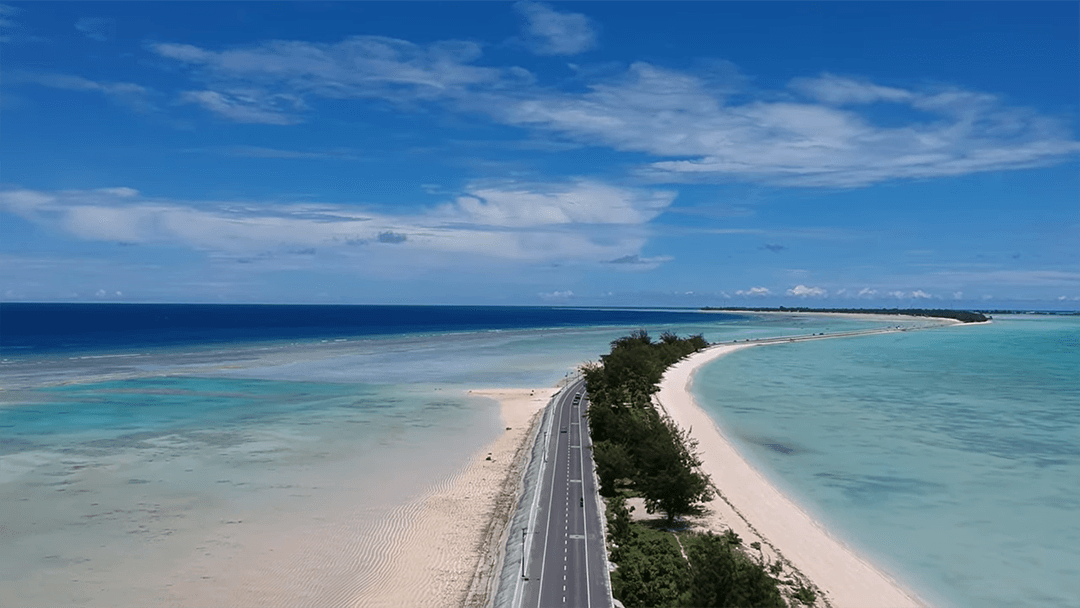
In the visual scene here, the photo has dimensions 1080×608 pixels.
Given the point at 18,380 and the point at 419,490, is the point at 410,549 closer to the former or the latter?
the point at 419,490

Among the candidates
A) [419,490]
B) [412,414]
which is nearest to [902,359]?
[412,414]

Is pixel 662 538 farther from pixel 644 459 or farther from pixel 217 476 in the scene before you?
pixel 217 476

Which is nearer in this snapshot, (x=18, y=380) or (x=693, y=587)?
(x=693, y=587)

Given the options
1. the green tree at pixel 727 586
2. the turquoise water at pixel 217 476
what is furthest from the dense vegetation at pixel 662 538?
the turquoise water at pixel 217 476

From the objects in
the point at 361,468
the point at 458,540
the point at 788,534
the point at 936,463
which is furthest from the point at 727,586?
the point at 936,463

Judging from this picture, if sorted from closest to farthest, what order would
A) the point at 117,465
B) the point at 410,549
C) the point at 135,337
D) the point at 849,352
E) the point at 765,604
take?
the point at 765,604 → the point at 410,549 → the point at 117,465 → the point at 849,352 → the point at 135,337

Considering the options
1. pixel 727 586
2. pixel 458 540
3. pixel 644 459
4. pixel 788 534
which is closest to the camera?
pixel 727 586
